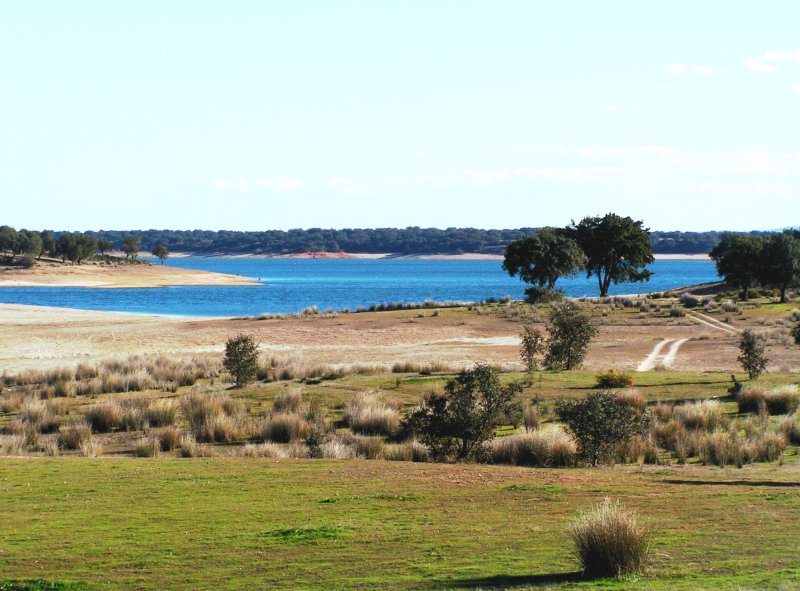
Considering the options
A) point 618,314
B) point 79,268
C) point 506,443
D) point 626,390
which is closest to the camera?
point 506,443

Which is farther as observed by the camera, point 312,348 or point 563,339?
point 312,348

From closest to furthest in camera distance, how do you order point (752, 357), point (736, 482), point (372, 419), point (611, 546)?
point (611, 546) → point (736, 482) → point (372, 419) → point (752, 357)

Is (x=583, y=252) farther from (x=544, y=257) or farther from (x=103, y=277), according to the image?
(x=103, y=277)

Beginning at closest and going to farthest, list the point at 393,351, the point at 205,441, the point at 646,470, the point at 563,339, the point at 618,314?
the point at 646,470, the point at 205,441, the point at 563,339, the point at 393,351, the point at 618,314

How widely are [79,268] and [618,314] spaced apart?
105m

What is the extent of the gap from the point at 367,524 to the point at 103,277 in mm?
142740

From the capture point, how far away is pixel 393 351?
53594 millimetres

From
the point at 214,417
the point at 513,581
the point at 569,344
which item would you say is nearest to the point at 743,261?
the point at 569,344

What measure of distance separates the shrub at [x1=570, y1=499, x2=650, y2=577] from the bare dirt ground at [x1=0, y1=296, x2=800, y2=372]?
2977 centimetres

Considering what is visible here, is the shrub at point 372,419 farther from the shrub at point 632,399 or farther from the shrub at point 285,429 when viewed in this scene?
the shrub at point 632,399

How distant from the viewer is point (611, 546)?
35.8 ft

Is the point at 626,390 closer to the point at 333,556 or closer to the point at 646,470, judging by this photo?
the point at 646,470

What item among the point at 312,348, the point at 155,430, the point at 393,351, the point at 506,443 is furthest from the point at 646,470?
the point at 312,348

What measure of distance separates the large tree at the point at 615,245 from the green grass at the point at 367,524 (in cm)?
7215
